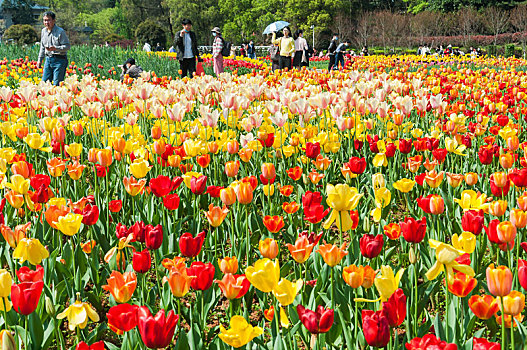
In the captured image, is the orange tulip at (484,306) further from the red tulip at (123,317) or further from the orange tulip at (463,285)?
the red tulip at (123,317)

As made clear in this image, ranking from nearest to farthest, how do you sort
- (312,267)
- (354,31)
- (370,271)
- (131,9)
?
(370,271) → (312,267) → (354,31) → (131,9)

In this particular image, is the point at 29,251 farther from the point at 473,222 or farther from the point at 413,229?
the point at 473,222

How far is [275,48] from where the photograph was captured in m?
12.6

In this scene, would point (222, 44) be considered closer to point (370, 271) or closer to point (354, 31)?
point (370, 271)

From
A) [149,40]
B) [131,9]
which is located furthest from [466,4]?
[131,9]

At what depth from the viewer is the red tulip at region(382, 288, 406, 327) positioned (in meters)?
1.32

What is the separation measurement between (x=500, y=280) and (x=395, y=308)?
252mm

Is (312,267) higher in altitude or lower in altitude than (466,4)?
lower

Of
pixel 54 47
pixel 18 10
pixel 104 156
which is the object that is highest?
pixel 18 10

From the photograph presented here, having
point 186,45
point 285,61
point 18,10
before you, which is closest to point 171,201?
point 186,45

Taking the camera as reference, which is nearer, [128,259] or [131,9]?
[128,259]

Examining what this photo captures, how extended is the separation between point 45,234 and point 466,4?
55925 millimetres

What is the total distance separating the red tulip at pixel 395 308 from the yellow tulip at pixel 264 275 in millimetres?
283

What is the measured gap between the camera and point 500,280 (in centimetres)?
128
